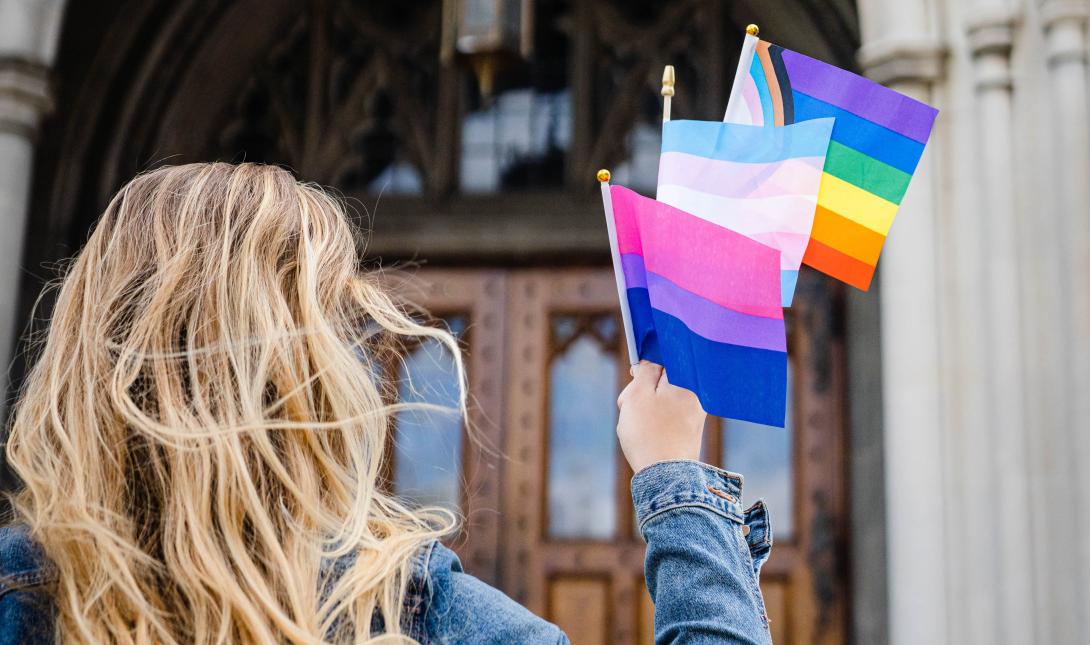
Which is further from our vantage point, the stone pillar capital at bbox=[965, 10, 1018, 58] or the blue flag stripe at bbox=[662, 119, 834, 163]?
the stone pillar capital at bbox=[965, 10, 1018, 58]

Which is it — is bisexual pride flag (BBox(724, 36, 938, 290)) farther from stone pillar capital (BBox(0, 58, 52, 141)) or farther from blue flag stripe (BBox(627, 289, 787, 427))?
stone pillar capital (BBox(0, 58, 52, 141))

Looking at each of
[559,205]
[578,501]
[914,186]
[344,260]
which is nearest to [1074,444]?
[914,186]

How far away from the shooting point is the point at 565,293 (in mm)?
5621

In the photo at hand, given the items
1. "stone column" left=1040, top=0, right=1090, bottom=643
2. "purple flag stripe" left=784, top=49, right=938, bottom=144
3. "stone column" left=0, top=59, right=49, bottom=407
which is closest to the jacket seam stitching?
"purple flag stripe" left=784, top=49, right=938, bottom=144

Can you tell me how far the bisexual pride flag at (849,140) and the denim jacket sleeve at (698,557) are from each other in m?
0.81

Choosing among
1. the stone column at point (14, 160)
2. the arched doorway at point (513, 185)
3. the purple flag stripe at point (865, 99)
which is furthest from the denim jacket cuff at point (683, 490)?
the arched doorway at point (513, 185)

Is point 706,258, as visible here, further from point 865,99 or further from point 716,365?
point 865,99

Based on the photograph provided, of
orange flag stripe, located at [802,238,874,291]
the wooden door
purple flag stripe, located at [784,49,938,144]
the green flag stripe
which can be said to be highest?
purple flag stripe, located at [784,49,938,144]

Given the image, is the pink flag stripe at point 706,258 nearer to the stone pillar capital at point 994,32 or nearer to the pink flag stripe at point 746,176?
the pink flag stripe at point 746,176

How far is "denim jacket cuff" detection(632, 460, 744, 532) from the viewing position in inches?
43.6

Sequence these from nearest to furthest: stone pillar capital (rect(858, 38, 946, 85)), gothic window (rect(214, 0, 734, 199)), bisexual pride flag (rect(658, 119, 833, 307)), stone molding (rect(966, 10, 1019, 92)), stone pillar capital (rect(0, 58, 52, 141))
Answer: bisexual pride flag (rect(658, 119, 833, 307)) → stone molding (rect(966, 10, 1019, 92)) → stone pillar capital (rect(858, 38, 946, 85)) → stone pillar capital (rect(0, 58, 52, 141)) → gothic window (rect(214, 0, 734, 199))

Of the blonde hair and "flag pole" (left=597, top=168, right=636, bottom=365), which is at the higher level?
"flag pole" (left=597, top=168, right=636, bottom=365)

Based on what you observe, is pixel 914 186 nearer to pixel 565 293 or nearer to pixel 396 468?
pixel 565 293

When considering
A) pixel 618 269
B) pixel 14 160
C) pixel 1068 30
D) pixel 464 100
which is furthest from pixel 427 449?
pixel 618 269
